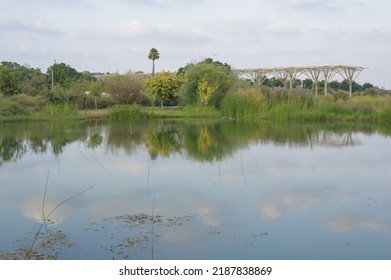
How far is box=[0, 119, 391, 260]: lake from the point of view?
5.13m

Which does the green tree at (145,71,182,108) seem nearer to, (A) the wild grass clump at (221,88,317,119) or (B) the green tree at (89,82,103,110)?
(B) the green tree at (89,82,103,110)

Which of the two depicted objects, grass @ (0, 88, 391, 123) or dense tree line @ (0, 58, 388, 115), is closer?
grass @ (0, 88, 391, 123)

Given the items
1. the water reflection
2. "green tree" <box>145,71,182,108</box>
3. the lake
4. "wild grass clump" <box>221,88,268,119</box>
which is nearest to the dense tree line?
"green tree" <box>145,71,182,108</box>

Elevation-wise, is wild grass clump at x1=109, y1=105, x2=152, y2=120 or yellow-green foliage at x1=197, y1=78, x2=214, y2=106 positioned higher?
yellow-green foliage at x1=197, y1=78, x2=214, y2=106

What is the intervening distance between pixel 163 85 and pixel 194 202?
23707 millimetres

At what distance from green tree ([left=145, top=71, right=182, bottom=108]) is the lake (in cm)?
1710

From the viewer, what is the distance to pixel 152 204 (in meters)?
6.88

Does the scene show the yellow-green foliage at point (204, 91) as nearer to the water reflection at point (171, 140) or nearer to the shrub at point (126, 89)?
the shrub at point (126, 89)

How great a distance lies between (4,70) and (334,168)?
21015 millimetres

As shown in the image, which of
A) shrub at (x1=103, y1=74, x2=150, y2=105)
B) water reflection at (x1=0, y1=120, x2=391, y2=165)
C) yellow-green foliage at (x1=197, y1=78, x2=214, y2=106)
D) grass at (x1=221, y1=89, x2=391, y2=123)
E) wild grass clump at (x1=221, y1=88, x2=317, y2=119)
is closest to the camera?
water reflection at (x1=0, y1=120, x2=391, y2=165)

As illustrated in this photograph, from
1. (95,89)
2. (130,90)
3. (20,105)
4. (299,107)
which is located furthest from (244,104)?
(20,105)

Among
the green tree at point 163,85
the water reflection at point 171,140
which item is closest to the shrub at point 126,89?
the green tree at point 163,85

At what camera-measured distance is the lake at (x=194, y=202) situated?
5.13m

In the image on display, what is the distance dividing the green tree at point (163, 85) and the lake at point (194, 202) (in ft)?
56.1
